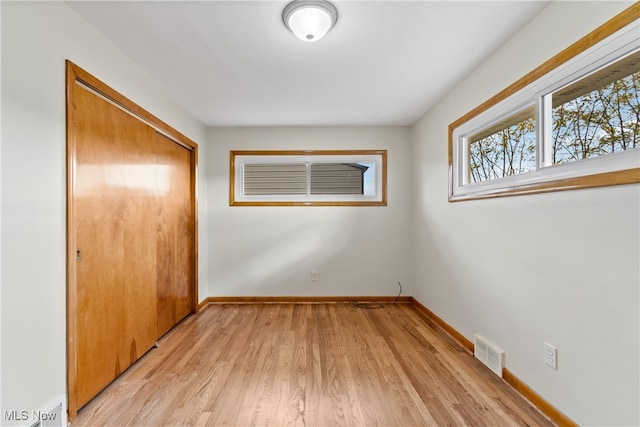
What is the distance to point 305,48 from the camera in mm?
1947

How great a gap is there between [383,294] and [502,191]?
85.2 inches

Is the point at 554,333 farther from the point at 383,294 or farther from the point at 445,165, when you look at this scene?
the point at 383,294

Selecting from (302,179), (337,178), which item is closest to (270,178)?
(302,179)

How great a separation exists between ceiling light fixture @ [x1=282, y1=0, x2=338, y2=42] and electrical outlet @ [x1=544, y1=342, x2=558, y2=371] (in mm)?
2255

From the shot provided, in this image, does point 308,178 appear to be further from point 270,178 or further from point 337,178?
point 270,178

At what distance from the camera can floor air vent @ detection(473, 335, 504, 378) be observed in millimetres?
1965

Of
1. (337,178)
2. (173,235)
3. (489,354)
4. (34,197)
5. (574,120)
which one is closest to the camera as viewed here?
(34,197)

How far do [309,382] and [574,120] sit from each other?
2.27 metres

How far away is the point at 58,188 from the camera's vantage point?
150 cm

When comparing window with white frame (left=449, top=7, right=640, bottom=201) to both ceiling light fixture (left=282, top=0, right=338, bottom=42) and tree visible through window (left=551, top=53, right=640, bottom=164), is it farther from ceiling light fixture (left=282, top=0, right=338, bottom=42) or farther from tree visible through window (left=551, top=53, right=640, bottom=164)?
ceiling light fixture (left=282, top=0, right=338, bottom=42)

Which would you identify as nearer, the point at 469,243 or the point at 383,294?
the point at 469,243

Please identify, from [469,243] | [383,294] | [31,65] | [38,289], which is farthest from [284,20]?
[383,294]

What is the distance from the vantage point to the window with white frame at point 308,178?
3766 mm

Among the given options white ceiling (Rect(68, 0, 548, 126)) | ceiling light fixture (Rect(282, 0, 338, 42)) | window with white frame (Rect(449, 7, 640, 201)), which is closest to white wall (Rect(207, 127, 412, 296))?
white ceiling (Rect(68, 0, 548, 126))
